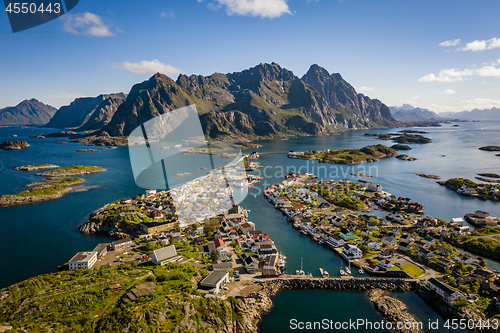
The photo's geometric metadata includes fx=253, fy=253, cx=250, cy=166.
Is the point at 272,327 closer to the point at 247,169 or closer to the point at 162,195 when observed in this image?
the point at 162,195

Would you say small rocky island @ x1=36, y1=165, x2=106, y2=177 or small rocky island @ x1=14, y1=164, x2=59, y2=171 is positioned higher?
small rocky island @ x1=14, y1=164, x2=59, y2=171

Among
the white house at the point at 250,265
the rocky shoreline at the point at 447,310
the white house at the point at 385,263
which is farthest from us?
the white house at the point at 385,263

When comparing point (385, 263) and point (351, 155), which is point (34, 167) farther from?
point (351, 155)

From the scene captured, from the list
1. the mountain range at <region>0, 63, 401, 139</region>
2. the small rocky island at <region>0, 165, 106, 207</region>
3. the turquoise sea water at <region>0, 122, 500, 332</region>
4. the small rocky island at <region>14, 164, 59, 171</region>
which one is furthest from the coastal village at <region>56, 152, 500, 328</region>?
the mountain range at <region>0, 63, 401, 139</region>

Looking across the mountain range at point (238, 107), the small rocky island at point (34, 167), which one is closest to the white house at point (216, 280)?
the small rocky island at point (34, 167)

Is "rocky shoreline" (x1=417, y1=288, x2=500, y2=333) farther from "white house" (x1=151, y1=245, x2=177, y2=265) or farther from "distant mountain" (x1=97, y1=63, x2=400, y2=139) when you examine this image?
"distant mountain" (x1=97, y1=63, x2=400, y2=139)

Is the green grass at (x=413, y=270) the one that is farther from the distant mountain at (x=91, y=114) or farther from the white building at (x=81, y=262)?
the distant mountain at (x=91, y=114)

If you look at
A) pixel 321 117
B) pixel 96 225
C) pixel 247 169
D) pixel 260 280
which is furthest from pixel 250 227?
pixel 321 117
